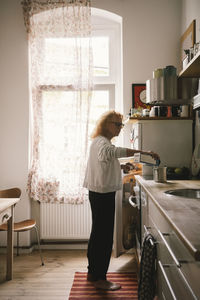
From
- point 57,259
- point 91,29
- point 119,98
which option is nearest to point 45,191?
point 57,259

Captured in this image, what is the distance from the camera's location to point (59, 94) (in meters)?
3.40

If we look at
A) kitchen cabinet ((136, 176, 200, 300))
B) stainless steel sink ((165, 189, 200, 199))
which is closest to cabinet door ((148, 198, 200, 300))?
kitchen cabinet ((136, 176, 200, 300))

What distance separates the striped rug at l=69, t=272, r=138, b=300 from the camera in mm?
2271

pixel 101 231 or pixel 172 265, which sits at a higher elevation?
pixel 172 265

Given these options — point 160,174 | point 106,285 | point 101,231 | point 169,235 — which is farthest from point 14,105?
point 169,235

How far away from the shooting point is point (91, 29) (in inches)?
131

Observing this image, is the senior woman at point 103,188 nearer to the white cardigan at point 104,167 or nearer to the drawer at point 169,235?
the white cardigan at point 104,167

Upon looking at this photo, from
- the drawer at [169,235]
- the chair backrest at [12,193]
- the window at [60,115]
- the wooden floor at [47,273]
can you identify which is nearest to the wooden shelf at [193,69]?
the drawer at [169,235]

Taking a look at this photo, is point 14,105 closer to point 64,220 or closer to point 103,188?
point 64,220

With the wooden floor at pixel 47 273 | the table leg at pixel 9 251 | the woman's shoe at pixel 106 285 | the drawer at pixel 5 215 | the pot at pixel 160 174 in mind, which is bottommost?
the wooden floor at pixel 47 273

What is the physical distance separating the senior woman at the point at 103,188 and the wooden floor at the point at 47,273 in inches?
13.8

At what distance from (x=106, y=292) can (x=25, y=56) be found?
2.71 metres

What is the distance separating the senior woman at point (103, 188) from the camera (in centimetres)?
230

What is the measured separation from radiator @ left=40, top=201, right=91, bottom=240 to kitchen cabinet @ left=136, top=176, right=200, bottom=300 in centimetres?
173
